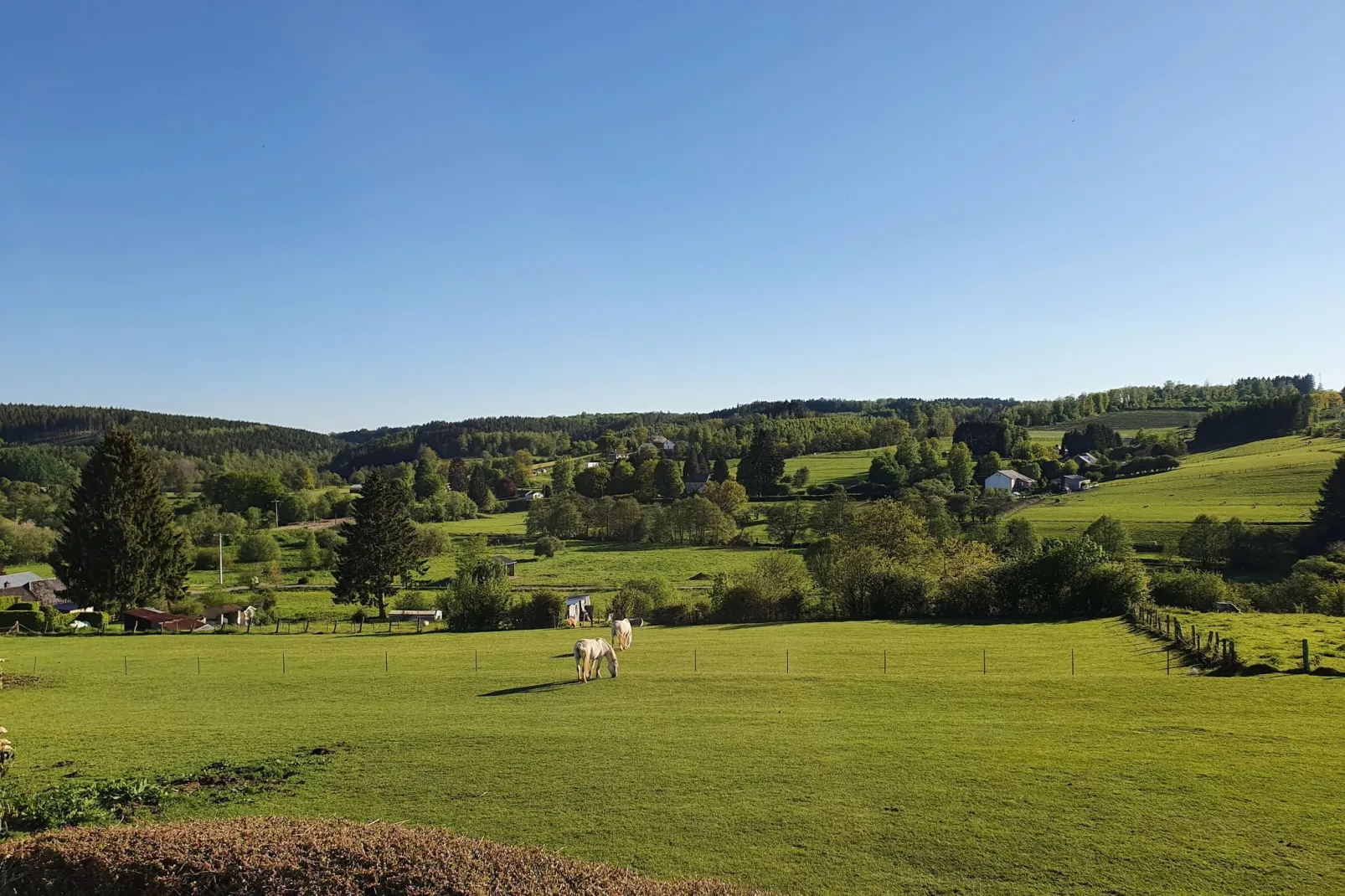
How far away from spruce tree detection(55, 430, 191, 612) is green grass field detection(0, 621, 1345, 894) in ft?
74.8

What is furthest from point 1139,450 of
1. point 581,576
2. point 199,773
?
point 199,773

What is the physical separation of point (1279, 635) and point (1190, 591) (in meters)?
18.5

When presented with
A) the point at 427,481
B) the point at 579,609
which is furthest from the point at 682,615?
the point at 427,481

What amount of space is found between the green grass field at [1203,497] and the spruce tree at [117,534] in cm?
7850

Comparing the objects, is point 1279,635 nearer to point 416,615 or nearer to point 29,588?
point 416,615

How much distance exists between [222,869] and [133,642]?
38.7m

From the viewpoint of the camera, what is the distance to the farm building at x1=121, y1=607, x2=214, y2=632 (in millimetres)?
50031

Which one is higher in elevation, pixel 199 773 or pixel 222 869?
pixel 222 869

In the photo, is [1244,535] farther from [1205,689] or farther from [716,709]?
[716,709]

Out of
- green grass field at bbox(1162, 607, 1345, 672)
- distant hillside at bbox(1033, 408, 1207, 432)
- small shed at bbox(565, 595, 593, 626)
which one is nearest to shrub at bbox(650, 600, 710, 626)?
small shed at bbox(565, 595, 593, 626)

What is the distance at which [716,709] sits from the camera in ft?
68.0

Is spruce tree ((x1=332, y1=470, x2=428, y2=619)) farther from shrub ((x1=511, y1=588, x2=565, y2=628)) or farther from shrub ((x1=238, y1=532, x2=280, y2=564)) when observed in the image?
shrub ((x1=238, y1=532, x2=280, y2=564))

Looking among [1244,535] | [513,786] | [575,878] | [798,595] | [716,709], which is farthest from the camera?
[1244,535]

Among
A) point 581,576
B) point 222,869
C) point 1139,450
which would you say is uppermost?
point 1139,450
